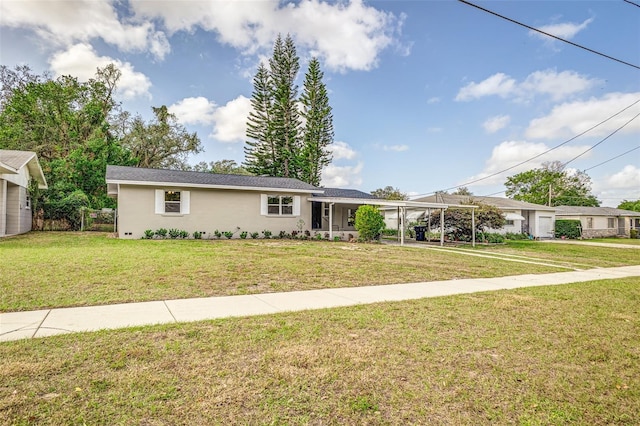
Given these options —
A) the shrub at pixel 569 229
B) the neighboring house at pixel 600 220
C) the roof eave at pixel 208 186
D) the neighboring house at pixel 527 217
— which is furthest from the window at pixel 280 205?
the neighboring house at pixel 600 220

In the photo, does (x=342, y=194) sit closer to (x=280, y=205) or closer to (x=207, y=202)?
(x=280, y=205)

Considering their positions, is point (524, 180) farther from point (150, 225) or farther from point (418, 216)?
point (150, 225)

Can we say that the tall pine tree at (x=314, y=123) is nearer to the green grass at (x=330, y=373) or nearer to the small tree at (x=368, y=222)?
the small tree at (x=368, y=222)

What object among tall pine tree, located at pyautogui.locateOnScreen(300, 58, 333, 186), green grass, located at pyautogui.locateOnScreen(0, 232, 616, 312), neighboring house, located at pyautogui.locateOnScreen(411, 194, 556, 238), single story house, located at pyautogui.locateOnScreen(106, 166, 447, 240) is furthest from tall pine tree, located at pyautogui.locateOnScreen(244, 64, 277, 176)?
green grass, located at pyautogui.locateOnScreen(0, 232, 616, 312)

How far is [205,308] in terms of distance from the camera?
5.11 m

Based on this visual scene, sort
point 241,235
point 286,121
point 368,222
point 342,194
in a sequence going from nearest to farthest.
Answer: point 241,235 → point 368,222 → point 342,194 → point 286,121

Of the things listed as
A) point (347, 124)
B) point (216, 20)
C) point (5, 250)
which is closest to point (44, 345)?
point (5, 250)

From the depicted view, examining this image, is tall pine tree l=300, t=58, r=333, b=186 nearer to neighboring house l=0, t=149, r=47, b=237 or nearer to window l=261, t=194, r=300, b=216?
window l=261, t=194, r=300, b=216

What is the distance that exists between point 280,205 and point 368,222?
4759 millimetres

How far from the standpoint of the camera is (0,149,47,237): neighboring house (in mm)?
14969

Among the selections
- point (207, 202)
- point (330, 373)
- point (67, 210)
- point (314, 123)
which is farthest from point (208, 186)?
point (314, 123)

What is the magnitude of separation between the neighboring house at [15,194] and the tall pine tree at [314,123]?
811 inches

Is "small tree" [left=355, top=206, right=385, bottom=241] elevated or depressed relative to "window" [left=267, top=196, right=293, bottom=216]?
depressed

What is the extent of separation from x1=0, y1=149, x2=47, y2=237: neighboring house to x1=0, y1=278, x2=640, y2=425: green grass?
15.3 meters
